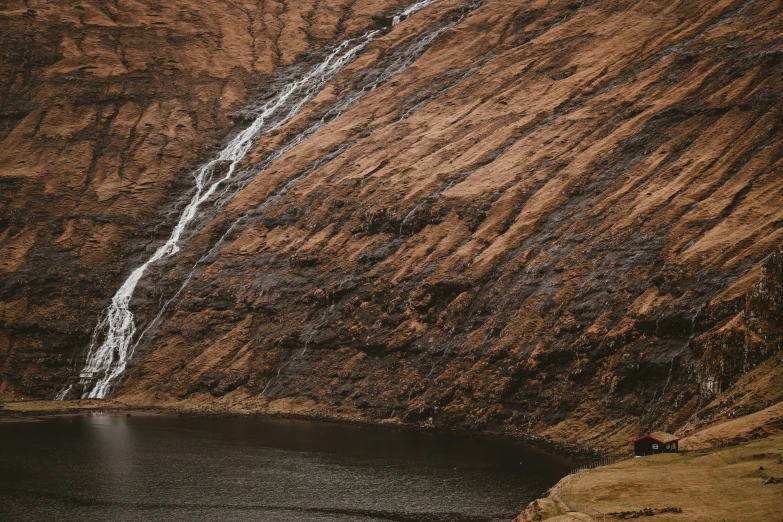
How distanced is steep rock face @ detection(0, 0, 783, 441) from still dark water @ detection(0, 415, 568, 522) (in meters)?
8.14

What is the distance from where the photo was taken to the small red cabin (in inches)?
1962

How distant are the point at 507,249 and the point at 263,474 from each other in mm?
36468

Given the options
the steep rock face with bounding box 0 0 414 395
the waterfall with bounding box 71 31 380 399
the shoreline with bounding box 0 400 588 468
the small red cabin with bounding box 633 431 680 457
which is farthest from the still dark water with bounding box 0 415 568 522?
the steep rock face with bounding box 0 0 414 395

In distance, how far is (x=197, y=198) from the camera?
117m

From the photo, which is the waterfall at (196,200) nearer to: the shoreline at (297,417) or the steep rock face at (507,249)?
the steep rock face at (507,249)

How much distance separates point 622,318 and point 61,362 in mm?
64549

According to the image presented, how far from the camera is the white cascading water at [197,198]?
9494cm

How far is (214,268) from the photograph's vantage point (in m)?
100

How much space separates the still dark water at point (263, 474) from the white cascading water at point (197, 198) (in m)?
18.4

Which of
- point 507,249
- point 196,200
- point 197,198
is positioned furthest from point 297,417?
point 197,198

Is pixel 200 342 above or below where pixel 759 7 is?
below

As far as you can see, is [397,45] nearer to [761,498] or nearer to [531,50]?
[531,50]

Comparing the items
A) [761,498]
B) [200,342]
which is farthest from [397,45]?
[761,498]

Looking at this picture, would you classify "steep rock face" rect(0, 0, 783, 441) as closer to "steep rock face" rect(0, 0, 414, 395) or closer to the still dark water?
"steep rock face" rect(0, 0, 414, 395)
